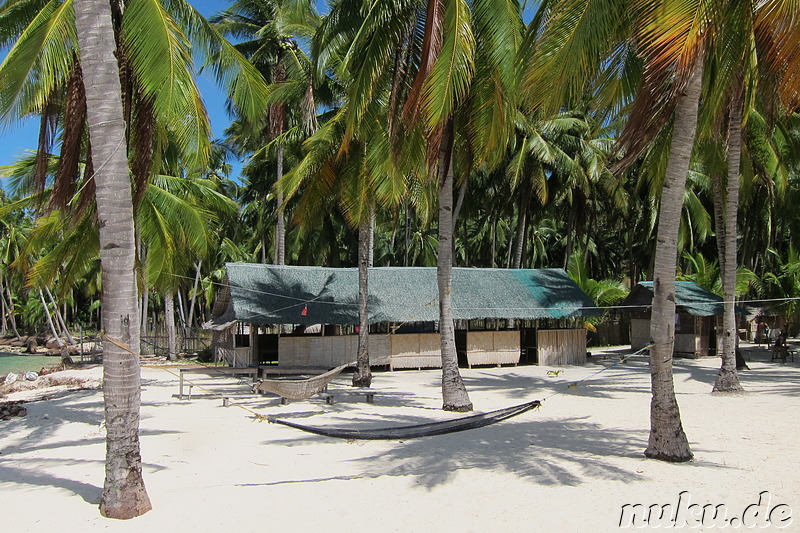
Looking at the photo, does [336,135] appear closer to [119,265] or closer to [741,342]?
[119,265]

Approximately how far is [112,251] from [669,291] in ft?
21.8

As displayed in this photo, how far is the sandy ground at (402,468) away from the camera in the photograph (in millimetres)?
6359

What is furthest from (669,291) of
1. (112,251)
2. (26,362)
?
(26,362)

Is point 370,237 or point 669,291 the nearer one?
point 669,291

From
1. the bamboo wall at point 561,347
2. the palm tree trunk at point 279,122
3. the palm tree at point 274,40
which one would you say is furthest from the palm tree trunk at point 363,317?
the bamboo wall at point 561,347

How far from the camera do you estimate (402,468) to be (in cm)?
831

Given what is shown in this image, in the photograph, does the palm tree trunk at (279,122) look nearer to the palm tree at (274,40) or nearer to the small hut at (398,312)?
the palm tree at (274,40)

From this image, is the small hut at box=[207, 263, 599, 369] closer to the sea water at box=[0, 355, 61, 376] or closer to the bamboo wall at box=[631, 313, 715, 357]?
the bamboo wall at box=[631, 313, 715, 357]

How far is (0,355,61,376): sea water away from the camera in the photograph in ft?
109

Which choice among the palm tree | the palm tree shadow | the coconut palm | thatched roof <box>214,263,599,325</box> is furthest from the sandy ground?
the palm tree

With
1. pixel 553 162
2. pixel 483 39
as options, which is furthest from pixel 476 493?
pixel 553 162

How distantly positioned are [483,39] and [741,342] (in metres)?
30.8

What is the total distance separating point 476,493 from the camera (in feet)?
23.4

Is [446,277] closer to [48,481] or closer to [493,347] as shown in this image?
[48,481]
